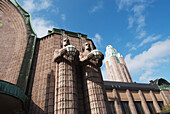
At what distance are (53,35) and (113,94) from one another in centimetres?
2206

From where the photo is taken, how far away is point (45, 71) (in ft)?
34.9

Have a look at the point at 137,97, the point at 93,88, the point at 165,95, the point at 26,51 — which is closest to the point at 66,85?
the point at 93,88

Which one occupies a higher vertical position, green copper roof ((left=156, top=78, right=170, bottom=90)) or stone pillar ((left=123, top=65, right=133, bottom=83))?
stone pillar ((left=123, top=65, right=133, bottom=83))

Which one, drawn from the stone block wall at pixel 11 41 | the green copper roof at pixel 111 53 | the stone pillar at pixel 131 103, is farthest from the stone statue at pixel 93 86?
the green copper roof at pixel 111 53

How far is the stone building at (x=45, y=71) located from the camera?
8.13 metres

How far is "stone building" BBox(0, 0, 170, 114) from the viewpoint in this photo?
26.7ft

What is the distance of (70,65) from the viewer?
9.66 metres

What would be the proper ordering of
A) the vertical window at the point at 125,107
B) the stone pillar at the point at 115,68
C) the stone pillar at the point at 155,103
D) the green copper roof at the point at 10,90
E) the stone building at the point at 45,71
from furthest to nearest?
the stone pillar at the point at 115,68 < the stone pillar at the point at 155,103 < the vertical window at the point at 125,107 < the stone building at the point at 45,71 < the green copper roof at the point at 10,90

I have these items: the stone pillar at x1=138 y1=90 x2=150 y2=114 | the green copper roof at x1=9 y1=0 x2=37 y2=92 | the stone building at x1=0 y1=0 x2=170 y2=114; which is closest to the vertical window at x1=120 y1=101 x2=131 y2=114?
the stone pillar at x1=138 y1=90 x2=150 y2=114

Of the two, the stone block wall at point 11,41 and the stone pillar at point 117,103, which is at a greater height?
the stone block wall at point 11,41

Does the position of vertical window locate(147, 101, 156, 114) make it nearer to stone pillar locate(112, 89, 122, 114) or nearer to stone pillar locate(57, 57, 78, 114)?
stone pillar locate(112, 89, 122, 114)

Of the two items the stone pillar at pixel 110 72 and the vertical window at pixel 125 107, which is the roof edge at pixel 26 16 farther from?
the stone pillar at pixel 110 72

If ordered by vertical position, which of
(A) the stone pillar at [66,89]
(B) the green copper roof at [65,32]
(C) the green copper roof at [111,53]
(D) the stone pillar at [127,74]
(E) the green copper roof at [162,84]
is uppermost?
(C) the green copper roof at [111,53]

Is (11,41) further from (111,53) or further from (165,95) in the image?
(111,53)
